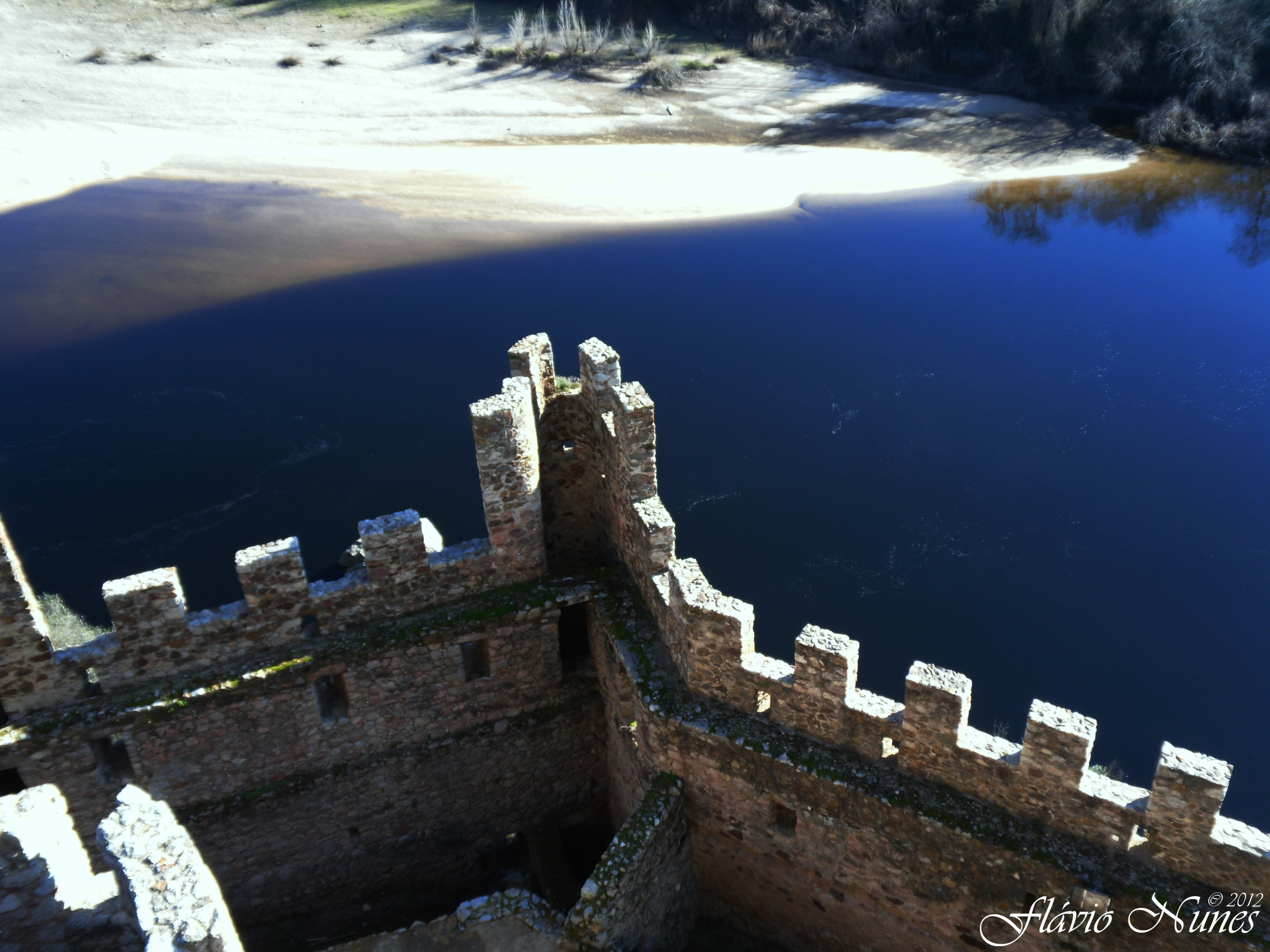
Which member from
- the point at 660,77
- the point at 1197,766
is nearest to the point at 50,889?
the point at 1197,766

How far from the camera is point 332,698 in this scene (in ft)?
34.0

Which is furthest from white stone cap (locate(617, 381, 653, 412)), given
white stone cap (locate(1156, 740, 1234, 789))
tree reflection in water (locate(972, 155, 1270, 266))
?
tree reflection in water (locate(972, 155, 1270, 266))

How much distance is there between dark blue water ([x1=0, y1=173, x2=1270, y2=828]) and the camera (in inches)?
646

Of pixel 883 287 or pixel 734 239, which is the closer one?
pixel 883 287

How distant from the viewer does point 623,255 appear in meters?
26.8

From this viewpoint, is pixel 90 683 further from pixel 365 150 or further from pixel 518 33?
pixel 518 33

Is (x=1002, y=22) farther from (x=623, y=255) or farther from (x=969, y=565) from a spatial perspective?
(x=969, y=565)

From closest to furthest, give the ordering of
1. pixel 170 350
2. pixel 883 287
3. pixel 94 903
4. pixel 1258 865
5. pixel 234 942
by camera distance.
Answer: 1. pixel 234 942
2. pixel 1258 865
3. pixel 94 903
4. pixel 170 350
5. pixel 883 287

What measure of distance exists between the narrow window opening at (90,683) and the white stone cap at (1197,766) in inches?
363

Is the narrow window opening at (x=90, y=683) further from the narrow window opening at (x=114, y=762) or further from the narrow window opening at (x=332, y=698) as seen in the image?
the narrow window opening at (x=332, y=698)

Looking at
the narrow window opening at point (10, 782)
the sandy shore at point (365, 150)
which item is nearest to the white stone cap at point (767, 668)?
the narrow window opening at point (10, 782)

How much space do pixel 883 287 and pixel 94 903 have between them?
905 inches

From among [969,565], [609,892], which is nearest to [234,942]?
[609,892]

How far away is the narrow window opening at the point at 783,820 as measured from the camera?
29.2ft
